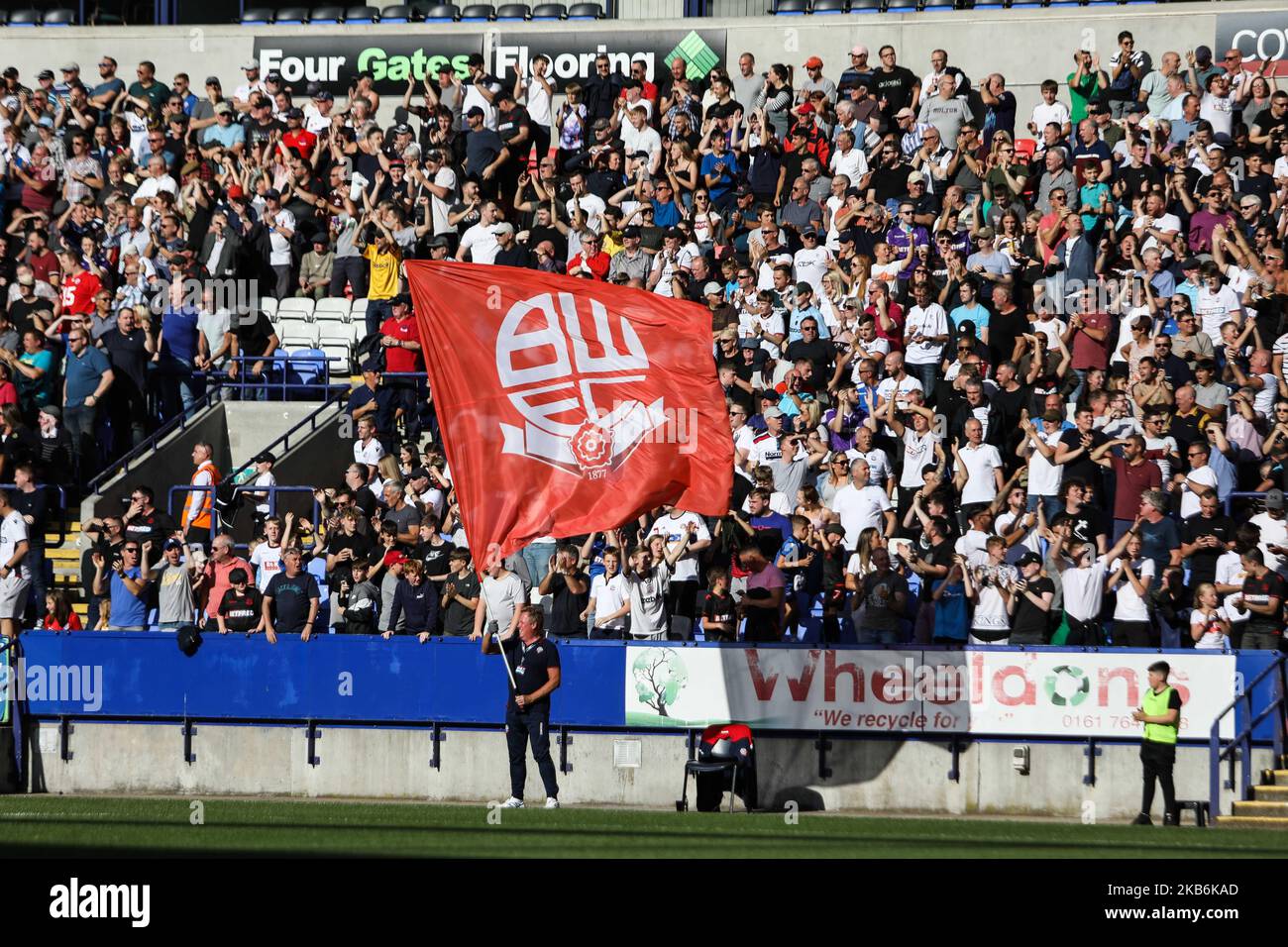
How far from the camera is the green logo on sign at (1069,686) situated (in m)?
19.3

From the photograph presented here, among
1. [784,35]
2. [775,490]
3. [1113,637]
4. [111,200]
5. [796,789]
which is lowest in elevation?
[796,789]

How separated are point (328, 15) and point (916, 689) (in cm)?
1791

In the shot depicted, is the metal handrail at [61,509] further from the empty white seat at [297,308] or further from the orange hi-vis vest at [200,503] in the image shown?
the empty white seat at [297,308]

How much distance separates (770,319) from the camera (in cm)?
2373

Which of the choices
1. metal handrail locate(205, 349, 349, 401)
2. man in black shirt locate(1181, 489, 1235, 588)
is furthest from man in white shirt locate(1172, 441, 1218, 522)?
metal handrail locate(205, 349, 349, 401)

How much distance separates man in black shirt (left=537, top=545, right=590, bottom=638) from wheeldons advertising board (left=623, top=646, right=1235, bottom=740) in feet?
2.36

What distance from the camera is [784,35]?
A: 30.2m

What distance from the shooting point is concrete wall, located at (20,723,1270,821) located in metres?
19.4

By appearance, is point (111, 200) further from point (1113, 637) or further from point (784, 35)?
point (1113, 637)
